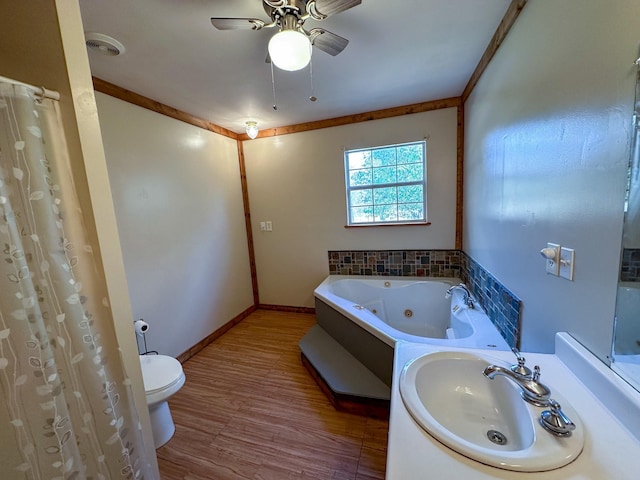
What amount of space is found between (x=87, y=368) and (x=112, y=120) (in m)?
1.85

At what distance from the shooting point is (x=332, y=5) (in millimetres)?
1173

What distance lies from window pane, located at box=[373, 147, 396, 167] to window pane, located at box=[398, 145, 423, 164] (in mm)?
77

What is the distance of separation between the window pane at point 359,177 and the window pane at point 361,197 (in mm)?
A: 85

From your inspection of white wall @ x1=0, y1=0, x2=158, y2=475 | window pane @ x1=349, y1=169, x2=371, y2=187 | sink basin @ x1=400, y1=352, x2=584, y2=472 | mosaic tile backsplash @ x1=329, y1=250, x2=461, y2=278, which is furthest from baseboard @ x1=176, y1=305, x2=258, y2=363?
sink basin @ x1=400, y1=352, x2=584, y2=472

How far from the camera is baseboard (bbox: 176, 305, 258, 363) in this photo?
2.52 meters

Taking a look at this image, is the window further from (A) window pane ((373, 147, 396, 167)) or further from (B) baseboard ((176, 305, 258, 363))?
(B) baseboard ((176, 305, 258, 363))

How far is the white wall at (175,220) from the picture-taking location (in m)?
2.04

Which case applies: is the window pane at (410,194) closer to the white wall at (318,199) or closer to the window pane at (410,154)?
the white wall at (318,199)

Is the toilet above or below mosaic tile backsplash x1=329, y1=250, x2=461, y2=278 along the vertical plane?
below

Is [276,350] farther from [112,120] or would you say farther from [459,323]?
[112,120]

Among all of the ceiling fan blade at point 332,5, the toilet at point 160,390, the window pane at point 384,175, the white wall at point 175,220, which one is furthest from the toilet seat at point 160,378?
the window pane at point 384,175

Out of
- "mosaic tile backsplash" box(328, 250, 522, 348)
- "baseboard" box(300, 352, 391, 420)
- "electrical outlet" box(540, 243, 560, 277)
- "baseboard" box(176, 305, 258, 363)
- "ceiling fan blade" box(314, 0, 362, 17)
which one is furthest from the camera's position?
"baseboard" box(176, 305, 258, 363)

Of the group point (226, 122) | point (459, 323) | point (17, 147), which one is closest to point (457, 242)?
point (459, 323)

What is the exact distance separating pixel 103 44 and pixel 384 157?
2533 mm
